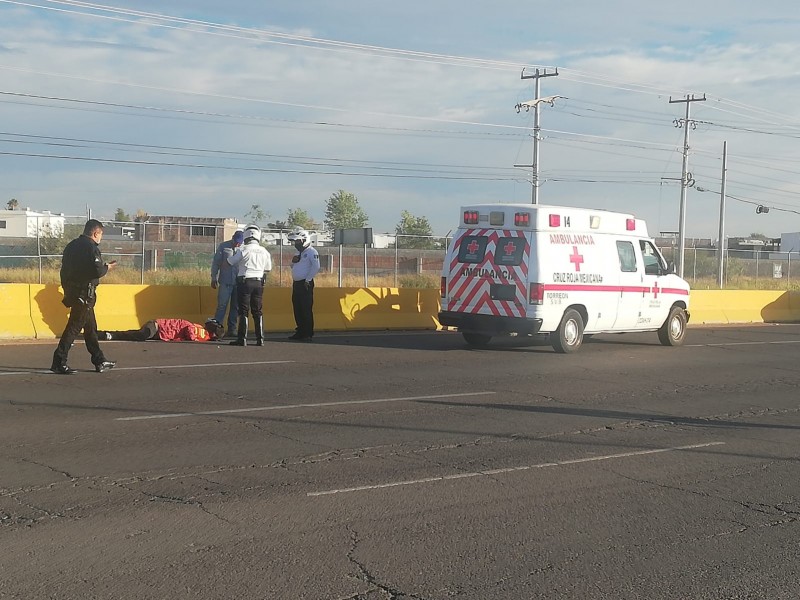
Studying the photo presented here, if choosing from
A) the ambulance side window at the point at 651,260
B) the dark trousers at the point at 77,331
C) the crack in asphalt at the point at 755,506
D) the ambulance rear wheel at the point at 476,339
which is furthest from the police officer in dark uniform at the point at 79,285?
the ambulance side window at the point at 651,260

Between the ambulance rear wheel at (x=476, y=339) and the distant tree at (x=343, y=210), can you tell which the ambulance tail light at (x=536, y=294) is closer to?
the ambulance rear wheel at (x=476, y=339)

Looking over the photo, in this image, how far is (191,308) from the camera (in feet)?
57.3

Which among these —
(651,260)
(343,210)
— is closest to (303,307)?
(651,260)

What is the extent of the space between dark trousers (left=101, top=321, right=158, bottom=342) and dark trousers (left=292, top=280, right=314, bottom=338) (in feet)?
8.19

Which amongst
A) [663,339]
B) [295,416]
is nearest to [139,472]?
[295,416]

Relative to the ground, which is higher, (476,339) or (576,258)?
(576,258)

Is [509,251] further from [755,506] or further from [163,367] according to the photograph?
[755,506]

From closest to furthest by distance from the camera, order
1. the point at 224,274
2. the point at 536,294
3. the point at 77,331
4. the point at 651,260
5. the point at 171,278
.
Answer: the point at 77,331 → the point at 536,294 → the point at 224,274 → the point at 651,260 → the point at 171,278

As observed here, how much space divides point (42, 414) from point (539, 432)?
4.83 metres

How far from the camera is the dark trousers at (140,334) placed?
1579 centimetres

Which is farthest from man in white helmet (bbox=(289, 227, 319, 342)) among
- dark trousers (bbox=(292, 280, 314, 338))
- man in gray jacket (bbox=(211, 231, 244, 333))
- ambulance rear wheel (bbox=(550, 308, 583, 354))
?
ambulance rear wheel (bbox=(550, 308, 583, 354))

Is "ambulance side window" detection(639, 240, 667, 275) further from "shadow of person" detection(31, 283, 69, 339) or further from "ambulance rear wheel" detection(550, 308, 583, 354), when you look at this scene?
"shadow of person" detection(31, 283, 69, 339)

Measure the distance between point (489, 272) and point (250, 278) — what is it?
13.1ft

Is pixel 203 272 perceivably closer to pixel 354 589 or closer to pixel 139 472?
pixel 139 472
